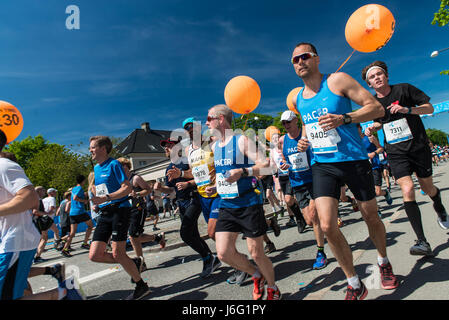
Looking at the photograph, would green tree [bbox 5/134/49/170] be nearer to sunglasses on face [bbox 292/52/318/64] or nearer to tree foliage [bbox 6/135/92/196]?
tree foliage [bbox 6/135/92/196]

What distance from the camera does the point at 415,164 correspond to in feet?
11.8

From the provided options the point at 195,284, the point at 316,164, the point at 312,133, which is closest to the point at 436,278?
→ the point at 316,164

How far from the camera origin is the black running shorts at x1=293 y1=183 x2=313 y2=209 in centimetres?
439

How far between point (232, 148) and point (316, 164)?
0.87 meters

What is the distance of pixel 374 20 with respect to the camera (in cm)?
378

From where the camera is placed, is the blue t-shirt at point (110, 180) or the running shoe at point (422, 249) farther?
the blue t-shirt at point (110, 180)

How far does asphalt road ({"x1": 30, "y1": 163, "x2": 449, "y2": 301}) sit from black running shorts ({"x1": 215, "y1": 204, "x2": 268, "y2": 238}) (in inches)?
29.8

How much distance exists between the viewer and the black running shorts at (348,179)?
2598 mm

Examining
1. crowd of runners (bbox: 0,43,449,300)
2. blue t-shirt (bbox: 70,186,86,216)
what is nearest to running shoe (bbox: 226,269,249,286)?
crowd of runners (bbox: 0,43,449,300)

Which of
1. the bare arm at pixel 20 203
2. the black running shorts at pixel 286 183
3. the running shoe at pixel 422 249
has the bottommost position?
the running shoe at pixel 422 249

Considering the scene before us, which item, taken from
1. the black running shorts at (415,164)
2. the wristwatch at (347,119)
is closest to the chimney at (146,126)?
the black running shorts at (415,164)

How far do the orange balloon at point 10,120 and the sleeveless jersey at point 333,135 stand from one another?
5.36m

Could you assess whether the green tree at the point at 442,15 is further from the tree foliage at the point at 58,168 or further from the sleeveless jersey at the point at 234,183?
the tree foliage at the point at 58,168

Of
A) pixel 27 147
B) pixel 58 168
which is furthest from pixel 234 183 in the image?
pixel 27 147
